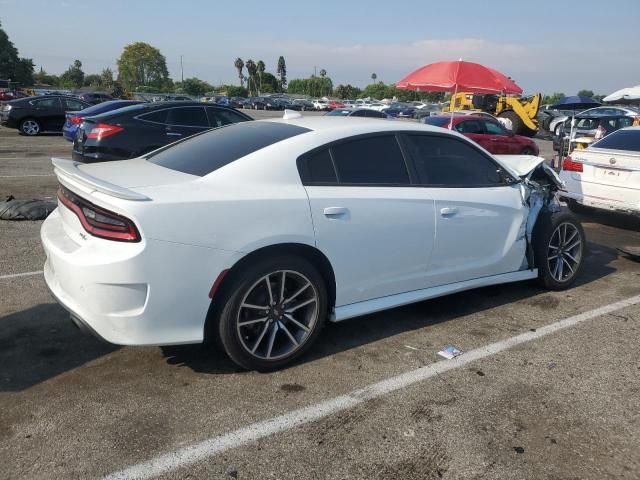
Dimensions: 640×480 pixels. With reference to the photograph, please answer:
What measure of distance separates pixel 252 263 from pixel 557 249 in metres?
3.12

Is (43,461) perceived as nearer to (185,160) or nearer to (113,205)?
(113,205)

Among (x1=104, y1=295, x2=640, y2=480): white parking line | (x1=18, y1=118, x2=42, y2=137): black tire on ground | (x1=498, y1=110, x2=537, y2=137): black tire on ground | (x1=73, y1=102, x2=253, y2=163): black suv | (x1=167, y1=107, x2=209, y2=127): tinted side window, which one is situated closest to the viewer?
(x1=104, y1=295, x2=640, y2=480): white parking line

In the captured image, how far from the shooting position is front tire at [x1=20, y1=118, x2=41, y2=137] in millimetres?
18250

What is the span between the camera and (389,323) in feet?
13.9

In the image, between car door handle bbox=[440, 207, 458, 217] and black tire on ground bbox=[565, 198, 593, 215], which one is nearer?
car door handle bbox=[440, 207, 458, 217]

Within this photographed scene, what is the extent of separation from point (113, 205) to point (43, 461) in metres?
1.27

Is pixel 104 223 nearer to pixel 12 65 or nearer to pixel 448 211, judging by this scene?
pixel 448 211

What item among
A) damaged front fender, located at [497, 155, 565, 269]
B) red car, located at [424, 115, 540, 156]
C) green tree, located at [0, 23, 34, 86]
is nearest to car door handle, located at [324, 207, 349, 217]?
damaged front fender, located at [497, 155, 565, 269]

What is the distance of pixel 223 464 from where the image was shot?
2.55 m

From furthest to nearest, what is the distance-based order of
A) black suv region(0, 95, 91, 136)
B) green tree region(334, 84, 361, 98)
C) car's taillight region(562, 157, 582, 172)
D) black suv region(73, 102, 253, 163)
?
green tree region(334, 84, 361, 98), black suv region(0, 95, 91, 136), black suv region(73, 102, 253, 163), car's taillight region(562, 157, 582, 172)

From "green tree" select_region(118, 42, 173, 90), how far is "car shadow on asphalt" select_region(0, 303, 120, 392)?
135833mm

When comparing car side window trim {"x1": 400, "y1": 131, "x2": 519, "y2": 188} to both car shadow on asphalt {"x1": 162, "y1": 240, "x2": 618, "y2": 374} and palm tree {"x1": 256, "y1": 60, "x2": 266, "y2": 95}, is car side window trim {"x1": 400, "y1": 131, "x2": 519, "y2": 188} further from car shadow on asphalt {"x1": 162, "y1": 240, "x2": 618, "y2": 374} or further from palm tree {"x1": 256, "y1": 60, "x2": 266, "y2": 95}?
palm tree {"x1": 256, "y1": 60, "x2": 266, "y2": 95}

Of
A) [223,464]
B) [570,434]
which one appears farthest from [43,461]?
[570,434]

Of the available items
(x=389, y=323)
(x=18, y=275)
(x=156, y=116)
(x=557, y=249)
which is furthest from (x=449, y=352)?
(x=156, y=116)
